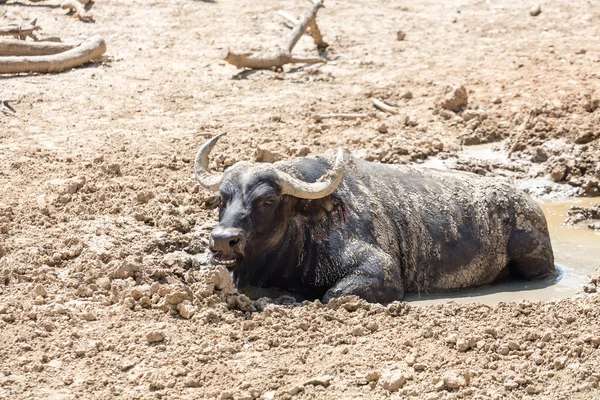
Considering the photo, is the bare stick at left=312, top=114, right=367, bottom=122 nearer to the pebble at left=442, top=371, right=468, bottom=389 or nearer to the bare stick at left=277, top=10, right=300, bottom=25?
the bare stick at left=277, top=10, right=300, bottom=25

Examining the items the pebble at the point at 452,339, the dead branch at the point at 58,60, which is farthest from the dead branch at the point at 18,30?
the pebble at the point at 452,339

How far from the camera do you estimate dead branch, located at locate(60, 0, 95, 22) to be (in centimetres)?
1886

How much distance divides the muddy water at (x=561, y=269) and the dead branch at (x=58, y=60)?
8.10 meters

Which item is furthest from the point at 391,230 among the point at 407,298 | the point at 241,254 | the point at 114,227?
the point at 114,227

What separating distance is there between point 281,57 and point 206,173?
8.00m

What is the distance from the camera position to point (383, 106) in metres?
15.3

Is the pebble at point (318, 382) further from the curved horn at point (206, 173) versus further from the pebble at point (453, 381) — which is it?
the curved horn at point (206, 173)

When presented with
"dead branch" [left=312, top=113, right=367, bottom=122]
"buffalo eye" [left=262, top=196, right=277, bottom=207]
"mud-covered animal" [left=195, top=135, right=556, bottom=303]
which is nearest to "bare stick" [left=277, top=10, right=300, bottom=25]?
"dead branch" [left=312, top=113, right=367, bottom=122]

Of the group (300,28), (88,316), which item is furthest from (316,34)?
(88,316)

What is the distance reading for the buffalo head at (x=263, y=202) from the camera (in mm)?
8438

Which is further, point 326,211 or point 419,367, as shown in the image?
point 326,211

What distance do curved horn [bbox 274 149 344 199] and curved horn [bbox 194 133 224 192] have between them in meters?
0.63

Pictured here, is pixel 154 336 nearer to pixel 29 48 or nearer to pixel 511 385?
pixel 511 385

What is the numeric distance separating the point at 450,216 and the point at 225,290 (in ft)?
8.99
